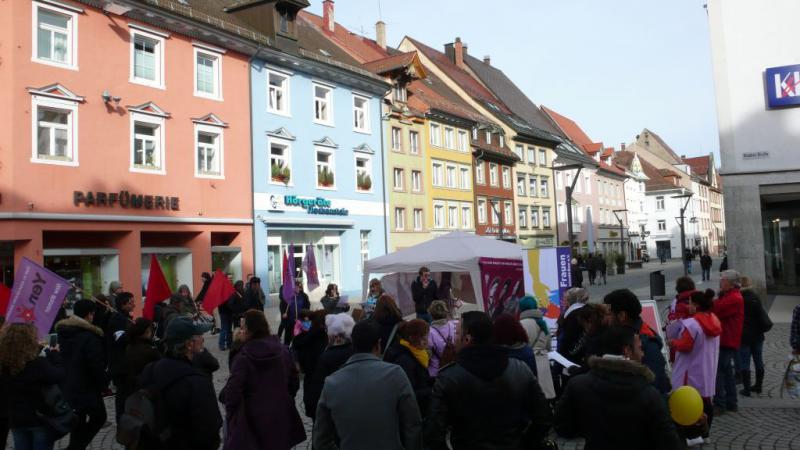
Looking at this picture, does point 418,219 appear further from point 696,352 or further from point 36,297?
point 696,352

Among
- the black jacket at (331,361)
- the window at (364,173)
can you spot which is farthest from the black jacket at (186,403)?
the window at (364,173)

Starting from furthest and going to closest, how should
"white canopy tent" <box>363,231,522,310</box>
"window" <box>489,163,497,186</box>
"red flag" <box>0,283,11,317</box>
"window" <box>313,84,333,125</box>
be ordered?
"window" <box>489,163,497,186</box> < "window" <box>313,84,333,125</box> < "white canopy tent" <box>363,231,522,310</box> < "red flag" <box>0,283,11,317</box>

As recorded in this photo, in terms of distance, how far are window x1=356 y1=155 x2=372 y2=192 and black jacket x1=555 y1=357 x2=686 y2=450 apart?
93.1 feet

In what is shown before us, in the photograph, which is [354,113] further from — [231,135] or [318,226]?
[231,135]

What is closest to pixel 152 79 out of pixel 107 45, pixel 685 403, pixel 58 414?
pixel 107 45

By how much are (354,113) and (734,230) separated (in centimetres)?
1821

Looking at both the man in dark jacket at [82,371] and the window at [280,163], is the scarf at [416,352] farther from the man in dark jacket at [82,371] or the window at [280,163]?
the window at [280,163]

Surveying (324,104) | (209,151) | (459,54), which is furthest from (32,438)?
(459,54)

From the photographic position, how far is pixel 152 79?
22891 mm

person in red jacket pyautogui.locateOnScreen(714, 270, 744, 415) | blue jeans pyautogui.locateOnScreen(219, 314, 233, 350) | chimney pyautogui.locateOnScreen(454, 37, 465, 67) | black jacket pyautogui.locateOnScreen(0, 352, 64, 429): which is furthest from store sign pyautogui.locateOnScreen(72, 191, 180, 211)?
chimney pyautogui.locateOnScreen(454, 37, 465, 67)

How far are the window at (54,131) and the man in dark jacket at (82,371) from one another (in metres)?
14.8

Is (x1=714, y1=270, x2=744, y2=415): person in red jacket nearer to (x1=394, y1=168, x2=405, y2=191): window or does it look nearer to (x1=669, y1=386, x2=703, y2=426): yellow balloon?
(x1=669, y1=386, x2=703, y2=426): yellow balloon

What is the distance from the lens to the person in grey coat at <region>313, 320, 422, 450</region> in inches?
164

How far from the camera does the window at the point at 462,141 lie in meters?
42.3
